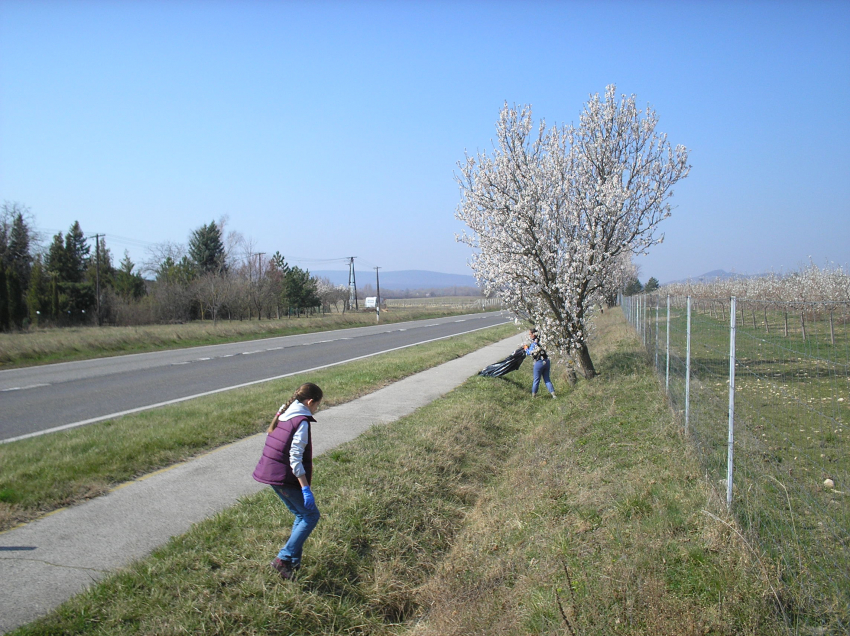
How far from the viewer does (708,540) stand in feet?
13.8

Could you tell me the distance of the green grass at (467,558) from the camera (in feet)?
12.0

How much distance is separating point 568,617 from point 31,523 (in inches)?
172

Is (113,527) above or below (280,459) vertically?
below

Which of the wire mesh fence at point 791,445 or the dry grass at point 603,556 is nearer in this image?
the wire mesh fence at point 791,445

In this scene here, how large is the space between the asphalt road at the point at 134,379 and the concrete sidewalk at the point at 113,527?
140 inches

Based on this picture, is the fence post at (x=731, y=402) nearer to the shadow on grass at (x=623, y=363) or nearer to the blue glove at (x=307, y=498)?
the blue glove at (x=307, y=498)

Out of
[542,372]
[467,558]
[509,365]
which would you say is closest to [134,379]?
[509,365]

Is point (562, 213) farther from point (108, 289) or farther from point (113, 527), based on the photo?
point (108, 289)

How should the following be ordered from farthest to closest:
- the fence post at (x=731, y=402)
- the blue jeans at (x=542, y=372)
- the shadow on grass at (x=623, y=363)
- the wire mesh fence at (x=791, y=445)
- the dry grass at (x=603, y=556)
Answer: the shadow on grass at (x=623, y=363) < the blue jeans at (x=542, y=372) < the fence post at (x=731, y=402) < the dry grass at (x=603, y=556) < the wire mesh fence at (x=791, y=445)

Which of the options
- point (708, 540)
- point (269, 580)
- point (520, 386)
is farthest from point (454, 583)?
point (520, 386)

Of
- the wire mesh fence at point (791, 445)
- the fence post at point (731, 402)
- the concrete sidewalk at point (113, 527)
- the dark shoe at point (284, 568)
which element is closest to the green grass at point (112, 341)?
the concrete sidewalk at point (113, 527)

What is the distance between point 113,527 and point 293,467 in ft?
6.70

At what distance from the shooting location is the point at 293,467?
158 inches

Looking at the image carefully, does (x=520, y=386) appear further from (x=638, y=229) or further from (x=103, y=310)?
(x=103, y=310)
